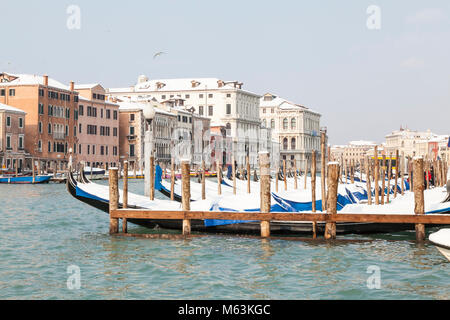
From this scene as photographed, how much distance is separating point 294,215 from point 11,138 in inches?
1456

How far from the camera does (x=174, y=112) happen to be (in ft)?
210

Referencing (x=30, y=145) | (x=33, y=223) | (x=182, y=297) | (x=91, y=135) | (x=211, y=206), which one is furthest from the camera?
(x=91, y=135)

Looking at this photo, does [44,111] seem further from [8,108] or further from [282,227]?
[282,227]

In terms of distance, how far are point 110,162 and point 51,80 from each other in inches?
357

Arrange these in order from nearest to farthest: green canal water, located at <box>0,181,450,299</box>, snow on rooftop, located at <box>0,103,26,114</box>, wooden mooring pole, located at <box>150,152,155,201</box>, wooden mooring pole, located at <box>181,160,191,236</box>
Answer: green canal water, located at <box>0,181,450,299</box>, wooden mooring pole, located at <box>181,160,191,236</box>, wooden mooring pole, located at <box>150,152,155,201</box>, snow on rooftop, located at <box>0,103,26,114</box>

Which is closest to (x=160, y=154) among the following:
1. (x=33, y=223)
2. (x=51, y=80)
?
(x=51, y=80)

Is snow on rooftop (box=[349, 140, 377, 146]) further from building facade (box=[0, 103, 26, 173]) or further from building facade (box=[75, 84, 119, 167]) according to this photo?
building facade (box=[0, 103, 26, 173])

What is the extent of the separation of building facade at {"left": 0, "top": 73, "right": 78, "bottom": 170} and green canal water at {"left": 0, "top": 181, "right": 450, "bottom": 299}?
35392mm

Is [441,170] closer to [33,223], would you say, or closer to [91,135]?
[33,223]

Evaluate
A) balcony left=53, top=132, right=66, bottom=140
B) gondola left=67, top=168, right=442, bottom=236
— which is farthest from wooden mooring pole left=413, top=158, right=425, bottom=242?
balcony left=53, top=132, right=66, bottom=140

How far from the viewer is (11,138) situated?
149 ft

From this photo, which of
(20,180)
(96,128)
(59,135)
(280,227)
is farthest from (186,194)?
(96,128)

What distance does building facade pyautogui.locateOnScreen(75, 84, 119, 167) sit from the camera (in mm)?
53062

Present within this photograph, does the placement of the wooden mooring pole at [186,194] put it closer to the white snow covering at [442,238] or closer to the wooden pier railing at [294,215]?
the wooden pier railing at [294,215]
